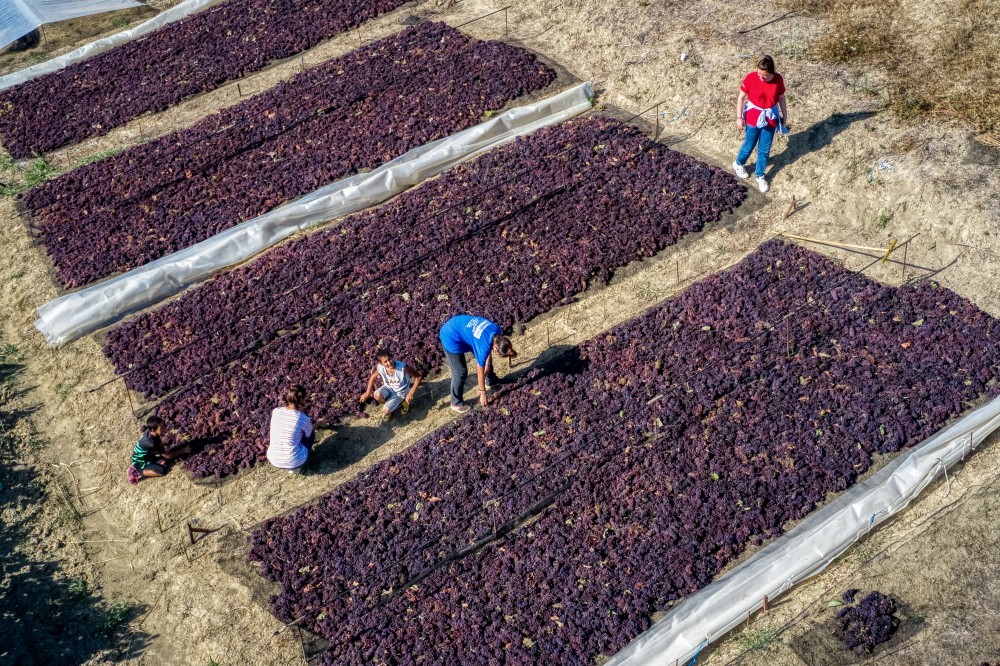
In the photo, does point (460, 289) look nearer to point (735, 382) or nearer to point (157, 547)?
point (735, 382)

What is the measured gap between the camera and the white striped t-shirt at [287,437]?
1030cm

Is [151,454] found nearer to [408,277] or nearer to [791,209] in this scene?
[408,277]

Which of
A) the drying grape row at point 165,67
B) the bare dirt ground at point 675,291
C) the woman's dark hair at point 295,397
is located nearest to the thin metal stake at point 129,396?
the bare dirt ground at point 675,291

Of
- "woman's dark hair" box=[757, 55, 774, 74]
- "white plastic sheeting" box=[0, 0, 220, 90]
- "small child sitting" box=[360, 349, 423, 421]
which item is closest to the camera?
"small child sitting" box=[360, 349, 423, 421]

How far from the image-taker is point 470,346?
417 inches

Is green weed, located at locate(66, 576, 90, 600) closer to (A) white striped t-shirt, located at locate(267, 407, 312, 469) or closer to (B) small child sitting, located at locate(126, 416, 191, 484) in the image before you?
(B) small child sitting, located at locate(126, 416, 191, 484)

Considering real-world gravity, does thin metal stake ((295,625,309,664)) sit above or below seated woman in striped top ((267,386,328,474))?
below

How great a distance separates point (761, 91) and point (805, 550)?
21.9 ft

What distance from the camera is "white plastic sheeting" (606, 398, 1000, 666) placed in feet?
27.9

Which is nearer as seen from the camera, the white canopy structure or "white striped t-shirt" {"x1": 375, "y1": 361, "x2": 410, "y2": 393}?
"white striped t-shirt" {"x1": 375, "y1": 361, "x2": 410, "y2": 393}

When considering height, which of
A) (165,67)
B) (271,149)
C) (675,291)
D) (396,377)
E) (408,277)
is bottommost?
(675,291)

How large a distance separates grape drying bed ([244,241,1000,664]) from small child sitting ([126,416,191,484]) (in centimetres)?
176

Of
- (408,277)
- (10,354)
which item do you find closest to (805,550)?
(408,277)

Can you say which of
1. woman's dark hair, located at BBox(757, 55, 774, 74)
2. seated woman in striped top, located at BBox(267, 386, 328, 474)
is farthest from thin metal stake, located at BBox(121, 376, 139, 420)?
woman's dark hair, located at BBox(757, 55, 774, 74)
